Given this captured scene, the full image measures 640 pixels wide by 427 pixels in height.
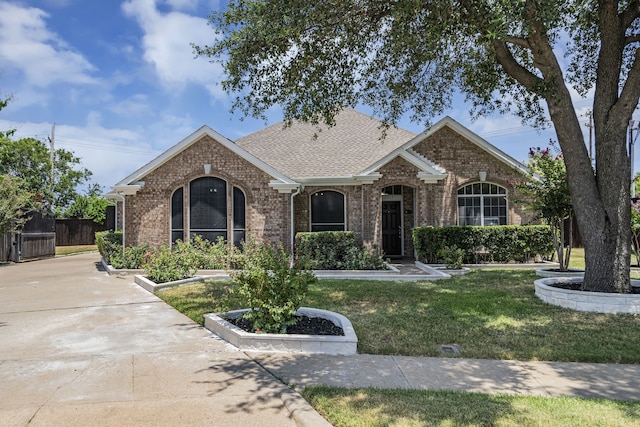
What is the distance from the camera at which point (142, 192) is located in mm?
14961

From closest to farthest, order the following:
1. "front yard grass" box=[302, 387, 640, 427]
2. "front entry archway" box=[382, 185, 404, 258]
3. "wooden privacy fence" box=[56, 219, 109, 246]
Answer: "front yard grass" box=[302, 387, 640, 427]
"front entry archway" box=[382, 185, 404, 258]
"wooden privacy fence" box=[56, 219, 109, 246]

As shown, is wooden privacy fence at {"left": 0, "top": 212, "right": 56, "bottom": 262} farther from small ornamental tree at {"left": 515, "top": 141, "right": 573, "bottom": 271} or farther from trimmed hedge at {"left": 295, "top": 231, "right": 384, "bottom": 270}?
small ornamental tree at {"left": 515, "top": 141, "right": 573, "bottom": 271}

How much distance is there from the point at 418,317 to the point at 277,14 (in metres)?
6.03

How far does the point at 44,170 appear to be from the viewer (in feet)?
131

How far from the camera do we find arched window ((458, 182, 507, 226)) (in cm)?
1628

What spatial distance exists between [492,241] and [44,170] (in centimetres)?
4052

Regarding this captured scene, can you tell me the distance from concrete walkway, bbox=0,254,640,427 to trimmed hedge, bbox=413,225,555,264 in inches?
376

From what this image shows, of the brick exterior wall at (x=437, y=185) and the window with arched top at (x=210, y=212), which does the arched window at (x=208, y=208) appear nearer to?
the window with arched top at (x=210, y=212)

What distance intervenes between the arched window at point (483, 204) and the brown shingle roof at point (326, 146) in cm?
367

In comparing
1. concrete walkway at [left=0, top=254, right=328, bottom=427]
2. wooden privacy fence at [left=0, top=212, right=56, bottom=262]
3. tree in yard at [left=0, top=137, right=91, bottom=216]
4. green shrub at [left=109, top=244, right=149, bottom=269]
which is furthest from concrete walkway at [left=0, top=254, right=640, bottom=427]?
tree in yard at [left=0, top=137, right=91, bottom=216]

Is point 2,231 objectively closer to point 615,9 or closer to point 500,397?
point 500,397

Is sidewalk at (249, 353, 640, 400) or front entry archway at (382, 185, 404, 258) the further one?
front entry archway at (382, 185, 404, 258)

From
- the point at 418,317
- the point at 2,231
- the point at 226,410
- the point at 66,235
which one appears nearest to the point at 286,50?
the point at 418,317

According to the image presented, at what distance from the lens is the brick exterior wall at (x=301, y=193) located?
14.8m
